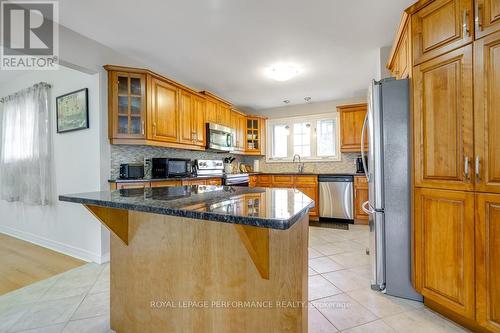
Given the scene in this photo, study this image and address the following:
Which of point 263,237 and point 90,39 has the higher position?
point 90,39

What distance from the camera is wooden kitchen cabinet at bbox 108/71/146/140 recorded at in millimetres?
2713

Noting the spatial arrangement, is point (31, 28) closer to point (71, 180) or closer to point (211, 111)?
point (71, 180)

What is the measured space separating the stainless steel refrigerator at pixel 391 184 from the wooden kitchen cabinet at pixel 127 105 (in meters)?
2.50

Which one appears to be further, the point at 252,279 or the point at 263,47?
the point at 263,47

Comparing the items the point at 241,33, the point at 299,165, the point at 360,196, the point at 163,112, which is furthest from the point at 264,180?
the point at 241,33

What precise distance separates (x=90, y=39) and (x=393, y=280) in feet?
12.3

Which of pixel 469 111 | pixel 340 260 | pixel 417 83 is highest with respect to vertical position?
pixel 417 83

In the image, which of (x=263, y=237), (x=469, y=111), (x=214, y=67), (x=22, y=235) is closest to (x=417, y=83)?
(x=469, y=111)

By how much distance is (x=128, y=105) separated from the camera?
2.82 m

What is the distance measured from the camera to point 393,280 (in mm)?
1926

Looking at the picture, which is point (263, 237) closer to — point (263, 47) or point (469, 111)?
point (469, 111)

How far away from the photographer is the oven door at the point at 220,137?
3.99 meters

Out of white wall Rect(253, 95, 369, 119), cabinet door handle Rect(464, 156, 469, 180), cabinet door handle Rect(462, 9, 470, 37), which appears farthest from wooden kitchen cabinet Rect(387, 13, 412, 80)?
white wall Rect(253, 95, 369, 119)

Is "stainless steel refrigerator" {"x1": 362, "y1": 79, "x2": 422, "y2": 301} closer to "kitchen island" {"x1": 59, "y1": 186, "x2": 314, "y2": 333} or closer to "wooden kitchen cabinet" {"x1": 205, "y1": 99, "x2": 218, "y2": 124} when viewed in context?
"kitchen island" {"x1": 59, "y1": 186, "x2": 314, "y2": 333}
